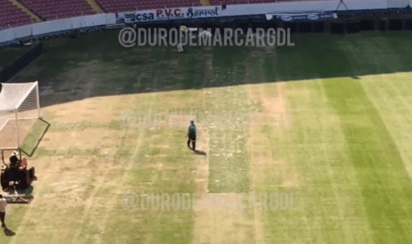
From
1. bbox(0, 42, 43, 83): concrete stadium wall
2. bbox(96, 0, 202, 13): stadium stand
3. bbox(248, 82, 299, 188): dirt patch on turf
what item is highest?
bbox(96, 0, 202, 13): stadium stand

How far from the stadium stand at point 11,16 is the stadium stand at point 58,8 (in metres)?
1.07

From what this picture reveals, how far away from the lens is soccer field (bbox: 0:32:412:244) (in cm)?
2869

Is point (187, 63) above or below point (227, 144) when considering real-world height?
above

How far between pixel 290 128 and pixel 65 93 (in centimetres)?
1276

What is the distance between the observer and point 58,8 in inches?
1934

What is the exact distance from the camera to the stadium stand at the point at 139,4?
50.2 meters

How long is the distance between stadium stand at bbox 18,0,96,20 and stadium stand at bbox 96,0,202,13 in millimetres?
1261

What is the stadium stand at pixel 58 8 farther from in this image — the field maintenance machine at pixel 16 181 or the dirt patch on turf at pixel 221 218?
the dirt patch on turf at pixel 221 218

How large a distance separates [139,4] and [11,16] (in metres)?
8.39

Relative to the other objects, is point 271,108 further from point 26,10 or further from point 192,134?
point 26,10

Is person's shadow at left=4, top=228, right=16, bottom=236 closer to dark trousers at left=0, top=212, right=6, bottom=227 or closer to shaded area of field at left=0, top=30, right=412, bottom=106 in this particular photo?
dark trousers at left=0, top=212, right=6, bottom=227

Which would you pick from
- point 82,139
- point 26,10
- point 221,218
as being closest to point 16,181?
point 82,139

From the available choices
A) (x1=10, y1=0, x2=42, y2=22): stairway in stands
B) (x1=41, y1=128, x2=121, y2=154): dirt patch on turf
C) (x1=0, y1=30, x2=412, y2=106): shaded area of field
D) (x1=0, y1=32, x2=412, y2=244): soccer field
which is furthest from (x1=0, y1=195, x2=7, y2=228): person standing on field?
(x1=10, y1=0, x2=42, y2=22): stairway in stands

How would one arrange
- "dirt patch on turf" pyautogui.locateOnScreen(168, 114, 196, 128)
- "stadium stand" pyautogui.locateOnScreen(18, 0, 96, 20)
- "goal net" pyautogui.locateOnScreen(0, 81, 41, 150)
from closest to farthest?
"goal net" pyautogui.locateOnScreen(0, 81, 41, 150)
"dirt patch on turf" pyautogui.locateOnScreen(168, 114, 196, 128)
"stadium stand" pyautogui.locateOnScreen(18, 0, 96, 20)
